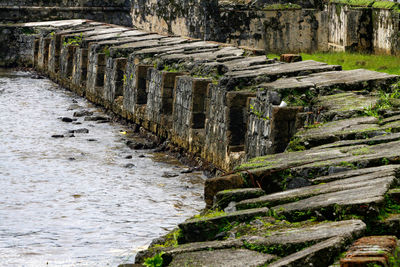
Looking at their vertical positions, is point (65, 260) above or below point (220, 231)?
below

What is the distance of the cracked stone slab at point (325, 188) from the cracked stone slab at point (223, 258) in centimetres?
75

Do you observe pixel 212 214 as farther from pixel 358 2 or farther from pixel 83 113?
pixel 358 2

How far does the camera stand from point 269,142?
8914 millimetres

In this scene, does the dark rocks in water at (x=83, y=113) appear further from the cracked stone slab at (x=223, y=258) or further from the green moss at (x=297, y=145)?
the cracked stone slab at (x=223, y=258)

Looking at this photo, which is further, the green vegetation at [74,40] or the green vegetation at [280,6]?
the green vegetation at [74,40]

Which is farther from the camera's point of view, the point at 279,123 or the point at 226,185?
the point at 279,123

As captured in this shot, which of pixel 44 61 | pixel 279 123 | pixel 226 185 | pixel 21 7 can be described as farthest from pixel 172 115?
pixel 21 7

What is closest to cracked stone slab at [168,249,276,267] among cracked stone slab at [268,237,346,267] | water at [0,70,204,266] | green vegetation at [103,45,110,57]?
cracked stone slab at [268,237,346,267]

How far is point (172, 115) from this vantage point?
1368 cm

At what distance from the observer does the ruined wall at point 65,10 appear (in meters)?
29.4

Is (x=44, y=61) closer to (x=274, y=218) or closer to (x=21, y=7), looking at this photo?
(x=21, y=7)

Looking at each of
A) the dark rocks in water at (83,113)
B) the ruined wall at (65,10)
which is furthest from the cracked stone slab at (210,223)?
the ruined wall at (65,10)

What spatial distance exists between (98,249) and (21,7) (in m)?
22.9

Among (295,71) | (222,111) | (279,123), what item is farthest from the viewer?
(222,111)
